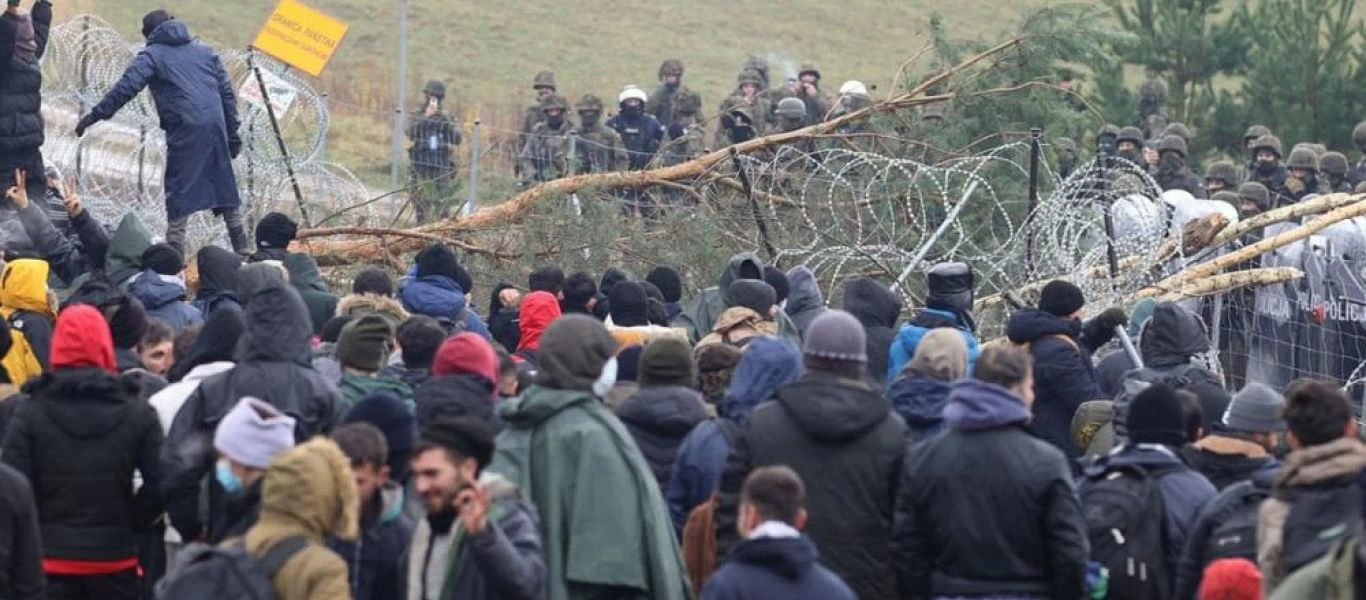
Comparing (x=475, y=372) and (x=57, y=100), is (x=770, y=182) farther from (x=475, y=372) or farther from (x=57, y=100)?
(x=475, y=372)

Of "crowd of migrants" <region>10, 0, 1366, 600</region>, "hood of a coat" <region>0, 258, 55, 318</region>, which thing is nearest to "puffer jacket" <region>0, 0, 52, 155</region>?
"hood of a coat" <region>0, 258, 55, 318</region>

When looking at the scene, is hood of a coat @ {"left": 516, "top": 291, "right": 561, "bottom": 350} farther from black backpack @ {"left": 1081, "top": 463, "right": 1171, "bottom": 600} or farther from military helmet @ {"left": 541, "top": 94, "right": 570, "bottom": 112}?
military helmet @ {"left": 541, "top": 94, "right": 570, "bottom": 112}

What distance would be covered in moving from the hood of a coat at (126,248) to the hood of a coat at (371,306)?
158 centimetres

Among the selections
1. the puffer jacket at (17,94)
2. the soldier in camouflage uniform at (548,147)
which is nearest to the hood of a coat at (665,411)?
the puffer jacket at (17,94)

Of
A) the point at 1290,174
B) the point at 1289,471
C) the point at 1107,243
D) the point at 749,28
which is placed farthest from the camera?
the point at 749,28

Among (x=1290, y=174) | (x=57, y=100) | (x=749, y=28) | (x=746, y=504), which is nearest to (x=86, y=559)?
(x=746, y=504)

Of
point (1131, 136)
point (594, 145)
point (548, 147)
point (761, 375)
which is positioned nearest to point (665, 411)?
point (761, 375)

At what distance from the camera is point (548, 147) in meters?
21.8

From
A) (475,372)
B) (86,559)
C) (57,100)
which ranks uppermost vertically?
(57,100)

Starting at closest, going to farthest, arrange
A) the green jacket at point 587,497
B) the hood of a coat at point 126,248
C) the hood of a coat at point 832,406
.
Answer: the green jacket at point 587,497, the hood of a coat at point 832,406, the hood of a coat at point 126,248

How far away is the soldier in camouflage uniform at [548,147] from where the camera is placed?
64.4 feet

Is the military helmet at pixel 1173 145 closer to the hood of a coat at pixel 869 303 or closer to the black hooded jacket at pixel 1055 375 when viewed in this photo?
the hood of a coat at pixel 869 303

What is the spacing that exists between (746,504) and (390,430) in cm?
117

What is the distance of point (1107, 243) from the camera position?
1362 cm
